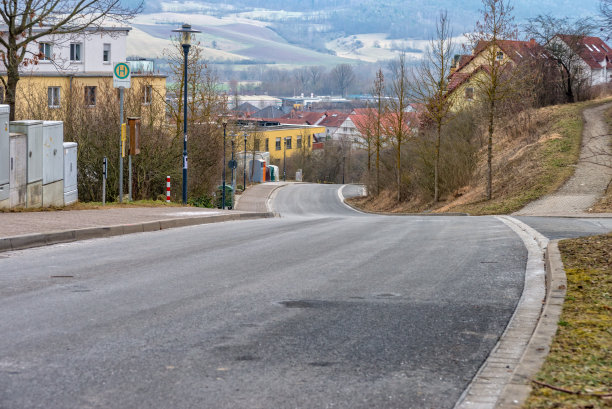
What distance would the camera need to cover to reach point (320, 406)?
487cm

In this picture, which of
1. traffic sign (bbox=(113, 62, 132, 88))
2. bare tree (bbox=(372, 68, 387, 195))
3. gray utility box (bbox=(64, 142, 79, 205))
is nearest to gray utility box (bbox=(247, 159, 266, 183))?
bare tree (bbox=(372, 68, 387, 195))

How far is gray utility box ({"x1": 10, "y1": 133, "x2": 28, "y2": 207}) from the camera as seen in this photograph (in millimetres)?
18173

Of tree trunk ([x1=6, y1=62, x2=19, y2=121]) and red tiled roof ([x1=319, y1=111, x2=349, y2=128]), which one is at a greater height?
red tiled roof ([x1=319, y1=111, x2=349, y2=128])

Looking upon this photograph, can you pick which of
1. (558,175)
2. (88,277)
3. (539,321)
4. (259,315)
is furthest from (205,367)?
(558,175)

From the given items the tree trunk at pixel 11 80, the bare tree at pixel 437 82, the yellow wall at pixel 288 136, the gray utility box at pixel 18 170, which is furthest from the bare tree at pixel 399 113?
the yellow wall at pixel 288 136

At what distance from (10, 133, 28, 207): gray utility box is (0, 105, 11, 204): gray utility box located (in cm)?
32

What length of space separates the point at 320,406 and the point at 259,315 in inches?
103

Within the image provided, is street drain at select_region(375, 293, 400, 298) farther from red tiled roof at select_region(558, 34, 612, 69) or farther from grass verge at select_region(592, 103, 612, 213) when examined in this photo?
red tiled roof at select_region(558, 34, 612, 69)

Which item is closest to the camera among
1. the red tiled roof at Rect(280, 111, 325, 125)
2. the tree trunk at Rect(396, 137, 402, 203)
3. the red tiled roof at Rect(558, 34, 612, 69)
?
the tree trunk at Rect(396, 137, 402, 203)

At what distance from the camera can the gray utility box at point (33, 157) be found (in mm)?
18750

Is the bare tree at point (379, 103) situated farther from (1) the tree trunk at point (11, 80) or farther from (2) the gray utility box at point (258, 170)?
(2) the gray utility box at point (258, 170)

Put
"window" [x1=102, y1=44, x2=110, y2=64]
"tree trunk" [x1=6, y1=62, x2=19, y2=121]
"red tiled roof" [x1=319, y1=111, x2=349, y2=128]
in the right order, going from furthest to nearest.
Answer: "red tiled roof" [x1=319, y1=111, x2=349, y2=128] < "window" [x1=102, y1=44, x2=110, y2=64] < "tree trunk" [x1=6, y1=62, x2=19, y2=121]

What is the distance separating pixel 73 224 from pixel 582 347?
1143 centimetres

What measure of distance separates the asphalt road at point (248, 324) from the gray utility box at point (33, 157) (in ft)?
23.8
